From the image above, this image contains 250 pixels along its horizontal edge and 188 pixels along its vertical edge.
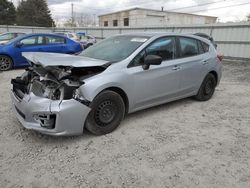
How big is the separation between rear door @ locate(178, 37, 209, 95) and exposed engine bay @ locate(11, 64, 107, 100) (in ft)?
6.04

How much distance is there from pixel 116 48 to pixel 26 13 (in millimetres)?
52550

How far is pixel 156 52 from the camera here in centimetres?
432

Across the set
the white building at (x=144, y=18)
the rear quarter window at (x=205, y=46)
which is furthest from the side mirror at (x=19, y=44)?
the white building at (x=144, y=18)

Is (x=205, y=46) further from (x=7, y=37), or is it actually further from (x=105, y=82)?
(x=7, y=37)

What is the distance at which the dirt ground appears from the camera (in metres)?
2.66

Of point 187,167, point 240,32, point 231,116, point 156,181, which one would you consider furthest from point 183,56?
point 240,32

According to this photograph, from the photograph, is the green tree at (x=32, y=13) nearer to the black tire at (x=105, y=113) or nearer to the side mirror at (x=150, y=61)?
the side mirror at (x=150, y=61)

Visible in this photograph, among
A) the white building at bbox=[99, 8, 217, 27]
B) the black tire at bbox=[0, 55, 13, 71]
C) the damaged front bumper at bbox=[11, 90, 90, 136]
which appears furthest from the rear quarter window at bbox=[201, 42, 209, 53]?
the white building at bbox=[99, 8, 217, 27]

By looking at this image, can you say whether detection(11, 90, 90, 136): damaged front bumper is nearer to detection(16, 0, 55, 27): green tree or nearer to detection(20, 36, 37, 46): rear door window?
detection(20, 36, 37, 46): rear door window

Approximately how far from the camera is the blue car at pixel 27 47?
852 centimetres

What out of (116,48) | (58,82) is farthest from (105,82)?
(116,48)

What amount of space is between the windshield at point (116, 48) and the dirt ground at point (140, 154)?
1.15 m

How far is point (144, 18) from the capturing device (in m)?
39.2

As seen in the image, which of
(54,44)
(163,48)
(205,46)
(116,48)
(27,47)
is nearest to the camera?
(116,48)
